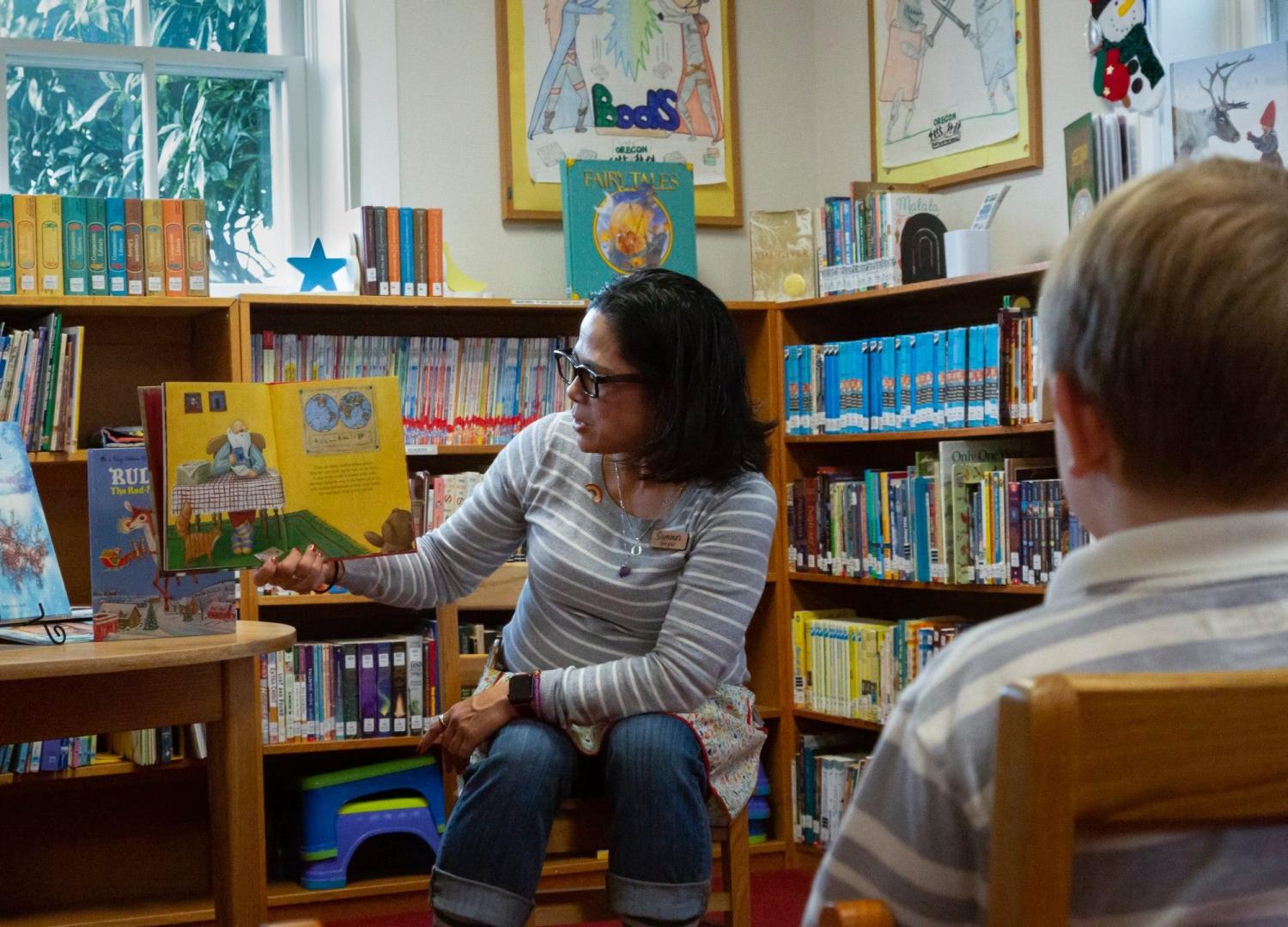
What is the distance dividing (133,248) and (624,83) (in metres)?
Answer: 1.40

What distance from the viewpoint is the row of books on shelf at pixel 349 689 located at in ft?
11.0

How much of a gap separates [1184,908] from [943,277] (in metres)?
2.85

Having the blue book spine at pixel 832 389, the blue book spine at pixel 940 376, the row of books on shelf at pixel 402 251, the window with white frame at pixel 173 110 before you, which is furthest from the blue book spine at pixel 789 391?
the window with white frame at pixel 173 110

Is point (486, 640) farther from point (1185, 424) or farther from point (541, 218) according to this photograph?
point (1185, 424)

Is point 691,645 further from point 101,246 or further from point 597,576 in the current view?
point 101,246

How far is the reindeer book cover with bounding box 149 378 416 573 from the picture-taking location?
73.7 inches

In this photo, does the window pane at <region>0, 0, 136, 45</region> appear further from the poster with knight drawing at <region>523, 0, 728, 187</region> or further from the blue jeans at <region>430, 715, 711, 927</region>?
the blue jeans at <region>430, 715, 711, 927</region>

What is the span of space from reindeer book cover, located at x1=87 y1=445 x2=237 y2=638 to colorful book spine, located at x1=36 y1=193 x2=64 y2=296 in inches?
53.6

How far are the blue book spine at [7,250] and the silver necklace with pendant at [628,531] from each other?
5.31 ft

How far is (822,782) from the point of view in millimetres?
3615

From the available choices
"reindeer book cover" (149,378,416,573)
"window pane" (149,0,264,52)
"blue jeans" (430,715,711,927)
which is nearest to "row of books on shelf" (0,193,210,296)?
"window pane" (149,0,264,52)

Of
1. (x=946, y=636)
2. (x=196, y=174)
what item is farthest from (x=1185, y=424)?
(x=196, y=174)

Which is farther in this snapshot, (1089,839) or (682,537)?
(682,537)

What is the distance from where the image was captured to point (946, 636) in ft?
11.0
